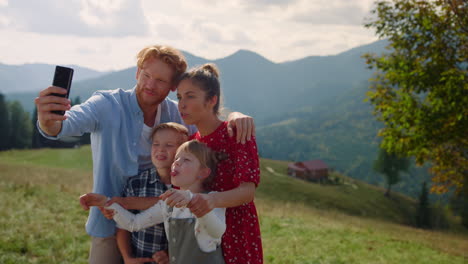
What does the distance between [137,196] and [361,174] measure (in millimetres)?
193587

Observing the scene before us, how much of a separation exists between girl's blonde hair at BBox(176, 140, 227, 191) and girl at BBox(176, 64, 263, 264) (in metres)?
0.05

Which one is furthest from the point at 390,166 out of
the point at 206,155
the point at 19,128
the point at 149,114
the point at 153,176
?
the point at 19,128

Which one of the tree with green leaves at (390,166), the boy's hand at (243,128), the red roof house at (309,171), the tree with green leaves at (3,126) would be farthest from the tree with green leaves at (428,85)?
the tree with green leaves at (3,126)

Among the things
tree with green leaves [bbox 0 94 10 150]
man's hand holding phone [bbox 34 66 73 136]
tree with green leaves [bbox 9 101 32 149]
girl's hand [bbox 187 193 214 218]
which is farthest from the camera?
tree with green leaves [bbox 9 101 32 149]

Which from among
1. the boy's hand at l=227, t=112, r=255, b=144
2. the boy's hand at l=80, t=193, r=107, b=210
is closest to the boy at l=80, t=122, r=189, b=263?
the boy's hand at l=80, t=193, r=107, b=210

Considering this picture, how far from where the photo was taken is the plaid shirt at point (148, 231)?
3721mm

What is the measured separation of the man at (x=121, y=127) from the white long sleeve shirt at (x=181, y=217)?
4.0 inches

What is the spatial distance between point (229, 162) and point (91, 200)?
129cm

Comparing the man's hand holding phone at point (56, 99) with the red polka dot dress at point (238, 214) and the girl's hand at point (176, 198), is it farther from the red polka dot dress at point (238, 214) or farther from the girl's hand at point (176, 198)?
the red polka dot dress at point (238, 214)

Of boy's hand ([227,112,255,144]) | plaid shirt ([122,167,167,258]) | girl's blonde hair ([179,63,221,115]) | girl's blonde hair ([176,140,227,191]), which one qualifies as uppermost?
girl's blonde hair ([179,63,221,115])

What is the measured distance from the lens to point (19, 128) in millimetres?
77875

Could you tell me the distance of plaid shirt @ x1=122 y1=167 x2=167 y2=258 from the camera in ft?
12.2

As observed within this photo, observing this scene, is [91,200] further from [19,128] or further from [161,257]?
[19,128]

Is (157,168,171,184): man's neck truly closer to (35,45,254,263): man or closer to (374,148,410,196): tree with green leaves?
(35,45,254,263): man
